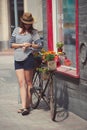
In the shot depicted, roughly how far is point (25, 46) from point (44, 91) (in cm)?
92

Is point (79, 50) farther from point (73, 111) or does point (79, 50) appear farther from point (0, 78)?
point (0, 78)

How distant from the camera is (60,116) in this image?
8156 millimetres

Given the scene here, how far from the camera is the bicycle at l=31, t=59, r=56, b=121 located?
7.96m

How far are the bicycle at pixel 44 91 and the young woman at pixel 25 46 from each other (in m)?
0.21

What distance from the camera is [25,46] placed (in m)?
8.16

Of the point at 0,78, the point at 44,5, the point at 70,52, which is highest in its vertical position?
the point at 44,5

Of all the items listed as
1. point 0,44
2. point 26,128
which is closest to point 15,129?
point 26,128

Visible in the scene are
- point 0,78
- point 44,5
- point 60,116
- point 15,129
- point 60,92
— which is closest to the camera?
point 15,129

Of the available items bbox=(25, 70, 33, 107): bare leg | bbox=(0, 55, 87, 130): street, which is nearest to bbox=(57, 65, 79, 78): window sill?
bbox=(25, 70, 33, 107): bare leg

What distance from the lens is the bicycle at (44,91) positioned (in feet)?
26.1

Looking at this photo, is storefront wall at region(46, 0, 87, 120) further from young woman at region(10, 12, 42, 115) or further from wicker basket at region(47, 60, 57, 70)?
young woman at region(10, 12, 42, 115)

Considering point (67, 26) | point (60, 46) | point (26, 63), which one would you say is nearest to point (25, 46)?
point (26, 63)

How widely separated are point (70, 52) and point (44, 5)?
53.2 inches

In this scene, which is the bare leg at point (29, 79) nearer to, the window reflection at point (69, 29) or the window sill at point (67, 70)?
the window sill at point (67, 70)
